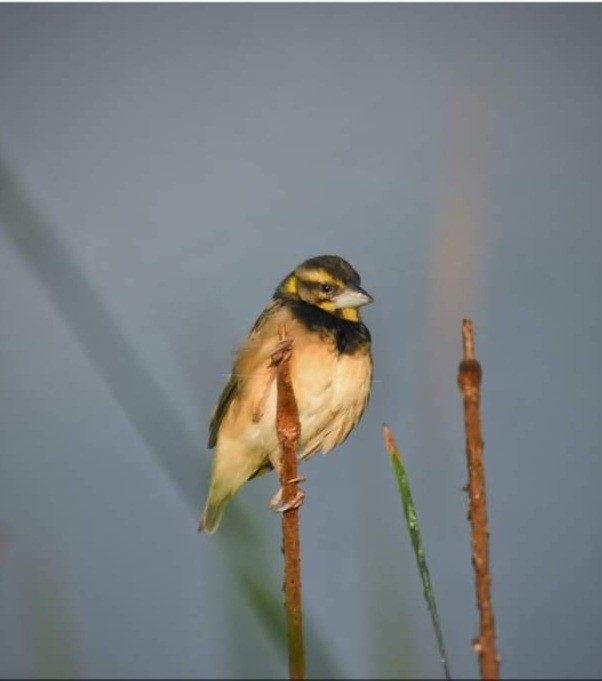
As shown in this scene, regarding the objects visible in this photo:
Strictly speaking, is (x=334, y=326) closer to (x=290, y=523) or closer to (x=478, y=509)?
(x=290, y=523)

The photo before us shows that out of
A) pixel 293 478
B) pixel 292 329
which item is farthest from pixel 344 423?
pixel 293 478

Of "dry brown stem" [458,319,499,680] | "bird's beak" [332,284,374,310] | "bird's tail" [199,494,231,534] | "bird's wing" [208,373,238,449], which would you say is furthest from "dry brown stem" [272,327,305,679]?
"bird's tail" [199,494,231,534]

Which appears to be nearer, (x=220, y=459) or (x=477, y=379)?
(x=477, y=379)

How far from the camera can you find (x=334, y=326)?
2.12 meters

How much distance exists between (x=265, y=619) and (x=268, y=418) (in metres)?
1.39

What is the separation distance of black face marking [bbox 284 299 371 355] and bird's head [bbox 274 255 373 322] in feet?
0.06

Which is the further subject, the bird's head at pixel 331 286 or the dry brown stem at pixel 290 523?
the bird's head at pixel 331 286

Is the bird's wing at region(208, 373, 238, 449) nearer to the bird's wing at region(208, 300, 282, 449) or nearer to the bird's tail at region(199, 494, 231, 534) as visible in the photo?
the bird's wing at region(208, 300, 282, 449)

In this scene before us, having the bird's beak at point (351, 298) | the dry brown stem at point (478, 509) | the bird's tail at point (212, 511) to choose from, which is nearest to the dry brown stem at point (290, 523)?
the dry brown stem at point (478, 509)

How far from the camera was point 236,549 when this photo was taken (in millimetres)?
949

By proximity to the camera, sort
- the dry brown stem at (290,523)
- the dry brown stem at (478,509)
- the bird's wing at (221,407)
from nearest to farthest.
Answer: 1. the dry brown stem at (478,509)
2. the dry brown stem at (290,523)
3. the bird's wing at (221,407)

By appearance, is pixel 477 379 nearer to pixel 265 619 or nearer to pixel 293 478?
pixel 265 619

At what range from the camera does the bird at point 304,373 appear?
2100 millimetres

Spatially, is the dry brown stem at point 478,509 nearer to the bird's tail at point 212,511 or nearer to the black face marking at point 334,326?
the black face marking at point 334,326
